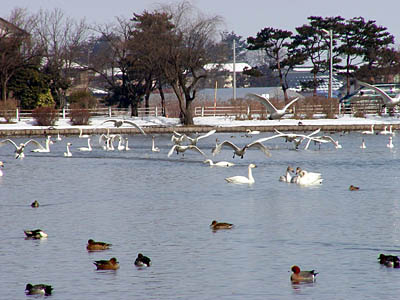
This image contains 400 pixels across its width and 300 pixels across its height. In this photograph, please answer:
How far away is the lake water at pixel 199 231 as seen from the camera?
1255 centimetres

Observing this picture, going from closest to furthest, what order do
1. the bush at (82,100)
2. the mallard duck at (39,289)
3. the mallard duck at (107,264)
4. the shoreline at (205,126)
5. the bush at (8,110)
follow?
the mallard duck at (39,289), the mallard duck at (107,264), the shoreline at (205,126), the bush at (8,110), the bush at (82,100)

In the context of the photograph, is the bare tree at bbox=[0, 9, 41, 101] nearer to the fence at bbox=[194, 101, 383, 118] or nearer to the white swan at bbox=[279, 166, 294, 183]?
the fence at bbox=[194, 101, 383, 118]

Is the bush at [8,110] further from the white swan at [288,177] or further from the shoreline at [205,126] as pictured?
the white swan at [288,177]

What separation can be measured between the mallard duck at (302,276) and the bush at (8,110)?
48715 millimetres

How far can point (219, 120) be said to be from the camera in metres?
63.2

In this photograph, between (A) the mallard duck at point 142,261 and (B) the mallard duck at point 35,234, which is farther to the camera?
(B) the mallard duck at point 35,234

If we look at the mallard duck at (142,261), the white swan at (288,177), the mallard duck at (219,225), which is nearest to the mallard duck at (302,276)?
the mallard duck at (142,261)

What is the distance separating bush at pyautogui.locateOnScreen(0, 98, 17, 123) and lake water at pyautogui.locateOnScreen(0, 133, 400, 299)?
1071 inches

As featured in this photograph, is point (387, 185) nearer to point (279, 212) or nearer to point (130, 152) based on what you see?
point (279, 212)

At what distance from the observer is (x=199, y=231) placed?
17.2m

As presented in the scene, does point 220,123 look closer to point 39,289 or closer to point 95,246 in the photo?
point 95,246

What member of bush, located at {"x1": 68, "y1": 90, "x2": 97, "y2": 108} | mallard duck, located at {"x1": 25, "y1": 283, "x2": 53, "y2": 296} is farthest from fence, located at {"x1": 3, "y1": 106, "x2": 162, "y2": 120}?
mallard duck, located at {"x1": 25, "y1": 283, "x2": 53, "y2": 296}

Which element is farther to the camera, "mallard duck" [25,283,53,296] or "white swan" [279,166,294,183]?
"white swan" [279,166,294,183]

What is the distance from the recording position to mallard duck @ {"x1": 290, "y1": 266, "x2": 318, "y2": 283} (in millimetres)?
12523
